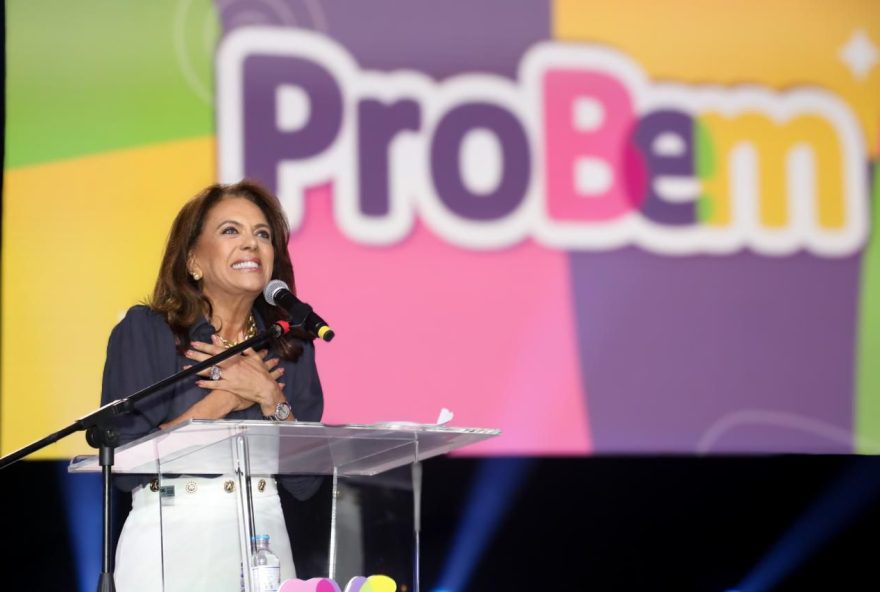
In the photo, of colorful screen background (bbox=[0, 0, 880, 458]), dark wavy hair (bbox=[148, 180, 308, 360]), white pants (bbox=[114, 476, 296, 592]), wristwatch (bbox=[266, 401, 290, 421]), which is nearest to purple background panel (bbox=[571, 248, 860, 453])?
colorful screen background (bbox=[0, 0, 880, 458])

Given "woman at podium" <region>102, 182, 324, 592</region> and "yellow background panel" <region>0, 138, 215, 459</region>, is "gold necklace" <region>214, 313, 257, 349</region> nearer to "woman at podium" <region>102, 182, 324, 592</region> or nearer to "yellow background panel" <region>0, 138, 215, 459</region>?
"woman at podium" <region>102, 182, 324, 592</region>

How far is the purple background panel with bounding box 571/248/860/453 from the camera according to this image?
14.8 feet

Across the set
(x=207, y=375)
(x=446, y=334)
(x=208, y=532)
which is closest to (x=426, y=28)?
(x=446, y=334)

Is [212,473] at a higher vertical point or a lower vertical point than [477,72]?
lower

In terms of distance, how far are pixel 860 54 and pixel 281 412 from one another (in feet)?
10.9

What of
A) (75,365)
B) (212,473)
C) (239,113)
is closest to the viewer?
(212,473)

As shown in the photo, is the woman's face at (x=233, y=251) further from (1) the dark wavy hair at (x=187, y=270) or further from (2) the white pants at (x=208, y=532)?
(2) the white pants at (x=208, y=532)

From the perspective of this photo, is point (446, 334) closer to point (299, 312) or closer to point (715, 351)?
point (715, 351)

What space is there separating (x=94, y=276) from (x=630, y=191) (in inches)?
78.5

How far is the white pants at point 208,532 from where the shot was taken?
6.90ft

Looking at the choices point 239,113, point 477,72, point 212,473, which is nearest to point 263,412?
point 212,473

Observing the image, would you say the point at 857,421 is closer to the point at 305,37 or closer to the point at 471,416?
the point at 471,416

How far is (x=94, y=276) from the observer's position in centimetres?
412

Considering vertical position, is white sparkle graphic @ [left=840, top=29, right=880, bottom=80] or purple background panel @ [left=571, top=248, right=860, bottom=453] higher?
white sparkle graphic @ [left=840, top=29, right=880, bottom=80]
